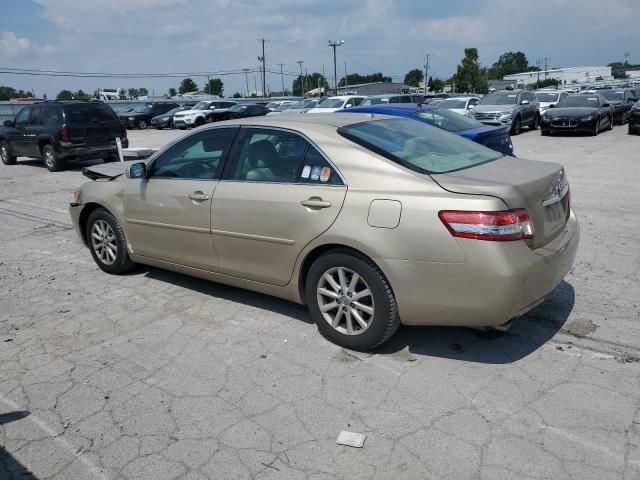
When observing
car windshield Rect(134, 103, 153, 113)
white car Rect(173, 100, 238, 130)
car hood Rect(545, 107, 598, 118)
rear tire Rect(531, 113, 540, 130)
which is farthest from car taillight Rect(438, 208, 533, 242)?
car windshield Rect(134, 103, 153, 113)

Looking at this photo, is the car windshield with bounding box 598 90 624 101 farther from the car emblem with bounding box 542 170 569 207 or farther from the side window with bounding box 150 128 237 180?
the side window with bounding box 150 128 237 180

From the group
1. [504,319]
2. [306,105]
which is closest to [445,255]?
[504,319]

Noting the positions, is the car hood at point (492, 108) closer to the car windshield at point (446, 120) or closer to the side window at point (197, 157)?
the car windshield at point (446, 120)

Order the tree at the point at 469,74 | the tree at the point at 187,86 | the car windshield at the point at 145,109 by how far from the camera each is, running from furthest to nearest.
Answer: the tree at the point at 187,86, the tree at the point at 469,74, the car windshield at the point at 145,109

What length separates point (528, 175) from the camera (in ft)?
12.2

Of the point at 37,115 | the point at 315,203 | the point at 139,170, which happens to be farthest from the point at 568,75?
the point at 315,203

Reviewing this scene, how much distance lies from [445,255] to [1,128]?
1806 cm

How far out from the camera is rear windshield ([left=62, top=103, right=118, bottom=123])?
1392 cm

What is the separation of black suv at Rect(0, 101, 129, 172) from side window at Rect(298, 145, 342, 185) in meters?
11.7

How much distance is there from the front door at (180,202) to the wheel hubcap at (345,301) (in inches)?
44.0

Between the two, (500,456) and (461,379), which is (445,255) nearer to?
(461,379)

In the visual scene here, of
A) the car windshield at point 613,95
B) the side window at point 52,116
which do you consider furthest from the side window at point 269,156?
the car windshield at point 613,95

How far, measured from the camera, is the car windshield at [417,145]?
3.82 meters

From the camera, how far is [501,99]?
68.2 ft
